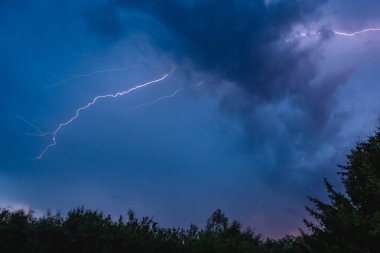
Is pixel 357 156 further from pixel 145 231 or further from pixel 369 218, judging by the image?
pixel 145 231

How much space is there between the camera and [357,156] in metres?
17.5

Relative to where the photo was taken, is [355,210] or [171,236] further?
[171,236]

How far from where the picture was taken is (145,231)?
21.4 metres

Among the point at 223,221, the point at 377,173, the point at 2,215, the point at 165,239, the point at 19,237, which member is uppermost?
the point at 223,221

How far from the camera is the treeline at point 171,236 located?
1467cm

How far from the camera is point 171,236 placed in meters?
22.0

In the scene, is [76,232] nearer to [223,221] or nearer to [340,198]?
[340,198]

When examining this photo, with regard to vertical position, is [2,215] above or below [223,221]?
below

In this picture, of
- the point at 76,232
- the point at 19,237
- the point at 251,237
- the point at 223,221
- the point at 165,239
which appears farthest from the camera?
the point at 223,221

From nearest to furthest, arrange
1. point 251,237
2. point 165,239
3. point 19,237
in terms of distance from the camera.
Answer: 1. point 19,237
2. point 165,239
3. point 251,237

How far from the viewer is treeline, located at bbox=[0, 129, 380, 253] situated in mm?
14672

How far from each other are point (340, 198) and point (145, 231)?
11.2 metres

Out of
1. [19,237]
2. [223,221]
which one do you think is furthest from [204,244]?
[223,221]

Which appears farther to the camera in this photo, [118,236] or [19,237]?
[118,236]
